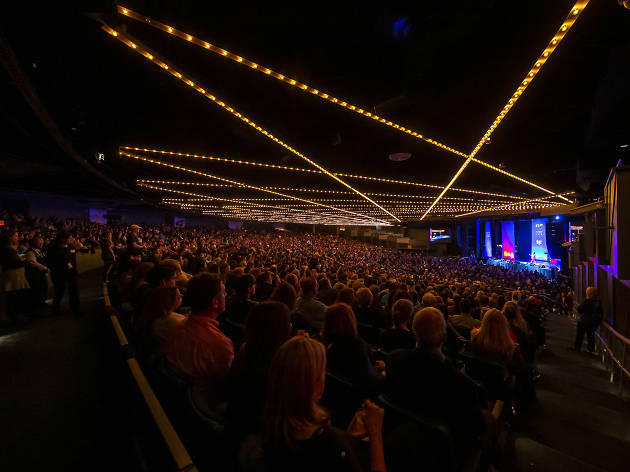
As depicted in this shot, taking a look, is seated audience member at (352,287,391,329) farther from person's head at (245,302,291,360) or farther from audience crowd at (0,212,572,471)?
person's head at (245,302,291,360)

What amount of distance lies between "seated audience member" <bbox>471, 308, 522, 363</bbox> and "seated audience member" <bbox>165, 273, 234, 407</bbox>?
2458 mm

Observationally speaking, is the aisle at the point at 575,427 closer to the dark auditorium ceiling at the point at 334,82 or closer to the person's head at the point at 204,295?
the person's head at the point at 204,295

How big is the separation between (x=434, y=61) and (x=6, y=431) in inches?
264

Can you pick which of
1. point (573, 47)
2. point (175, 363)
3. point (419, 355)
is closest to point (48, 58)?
point (175, 363)

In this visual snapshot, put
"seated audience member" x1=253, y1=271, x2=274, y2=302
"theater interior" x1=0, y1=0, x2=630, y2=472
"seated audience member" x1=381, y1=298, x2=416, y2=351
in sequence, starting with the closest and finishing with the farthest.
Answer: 1. "theater interior" x1=0, y1=0, x2=630, y2=472
2. "seated audience member" x1=381, y1=298, x2=416, y2=351
3. "seated audience member" x1=253, y1=271, x2=274, y2=302

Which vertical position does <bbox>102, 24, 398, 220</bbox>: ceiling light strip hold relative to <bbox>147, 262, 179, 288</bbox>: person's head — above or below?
above

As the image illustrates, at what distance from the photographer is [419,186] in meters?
11.4

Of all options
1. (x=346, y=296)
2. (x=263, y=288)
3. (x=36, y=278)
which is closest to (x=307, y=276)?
(x=263, y=288)

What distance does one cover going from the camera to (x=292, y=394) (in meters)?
1.25

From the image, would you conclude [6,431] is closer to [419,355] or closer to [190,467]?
[190,467]

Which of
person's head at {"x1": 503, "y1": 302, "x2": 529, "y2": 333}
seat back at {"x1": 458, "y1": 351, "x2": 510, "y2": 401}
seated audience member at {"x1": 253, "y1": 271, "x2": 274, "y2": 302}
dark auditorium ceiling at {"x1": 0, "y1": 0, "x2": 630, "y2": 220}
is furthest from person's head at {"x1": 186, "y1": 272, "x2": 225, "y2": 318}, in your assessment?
person's head at {"x1": 503, "y1": 302, "x2": 529, "y2": 333}

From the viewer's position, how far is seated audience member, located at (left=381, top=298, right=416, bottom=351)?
300cm

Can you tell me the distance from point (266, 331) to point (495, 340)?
2.49 meters

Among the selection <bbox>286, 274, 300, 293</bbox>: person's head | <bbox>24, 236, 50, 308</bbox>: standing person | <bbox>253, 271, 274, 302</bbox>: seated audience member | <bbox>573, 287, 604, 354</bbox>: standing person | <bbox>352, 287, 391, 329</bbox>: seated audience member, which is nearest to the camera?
<bbox>352, 287, 391, 329</bbox>: seated audience member
